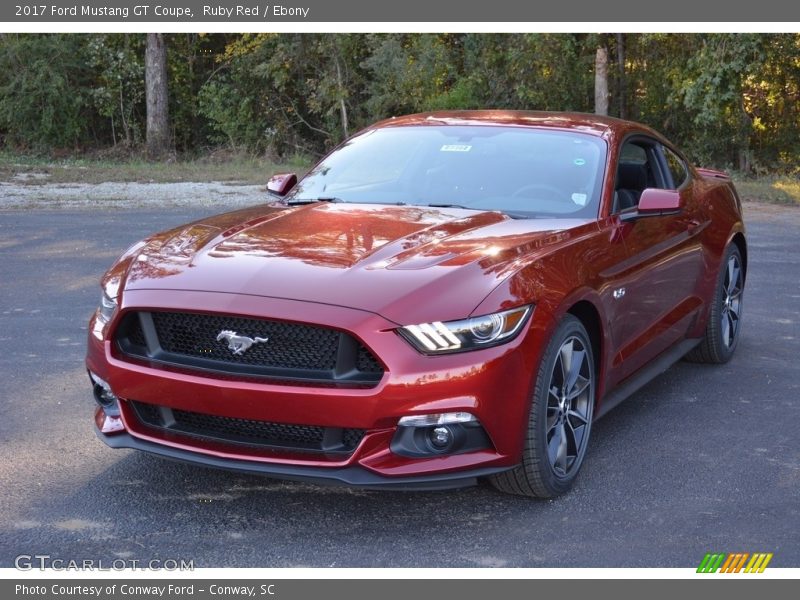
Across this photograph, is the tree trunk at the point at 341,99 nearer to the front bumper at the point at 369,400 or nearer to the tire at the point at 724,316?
the tire at the point at 724,316

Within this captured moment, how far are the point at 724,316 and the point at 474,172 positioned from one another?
7.43ft

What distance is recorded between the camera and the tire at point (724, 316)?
6742 mm

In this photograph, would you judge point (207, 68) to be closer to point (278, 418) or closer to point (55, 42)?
point (55, 42)

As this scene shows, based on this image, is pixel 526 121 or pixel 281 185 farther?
pixel 281 185

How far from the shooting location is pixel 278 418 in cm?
→ 398

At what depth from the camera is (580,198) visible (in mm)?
5363

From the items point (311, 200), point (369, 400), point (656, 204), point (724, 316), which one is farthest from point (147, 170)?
point (369, 400)

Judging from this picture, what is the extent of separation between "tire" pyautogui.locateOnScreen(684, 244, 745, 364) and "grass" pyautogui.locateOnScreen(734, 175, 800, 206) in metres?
10.7

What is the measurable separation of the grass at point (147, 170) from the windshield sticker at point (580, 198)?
15467 mm

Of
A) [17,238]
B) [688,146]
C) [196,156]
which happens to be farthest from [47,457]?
[196,156]

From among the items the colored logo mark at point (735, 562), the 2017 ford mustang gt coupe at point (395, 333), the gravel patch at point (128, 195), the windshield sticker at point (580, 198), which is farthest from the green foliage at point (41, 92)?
the colored logo mark at point (735, 562)

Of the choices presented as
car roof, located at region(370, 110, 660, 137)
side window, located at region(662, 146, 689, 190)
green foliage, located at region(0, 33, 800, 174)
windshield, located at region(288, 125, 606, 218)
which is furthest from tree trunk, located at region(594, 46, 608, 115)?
windshield, located at region(288, 125, 606, 218)

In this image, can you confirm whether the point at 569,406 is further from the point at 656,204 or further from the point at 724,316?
the point at 724,316

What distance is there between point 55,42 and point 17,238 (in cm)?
1837
